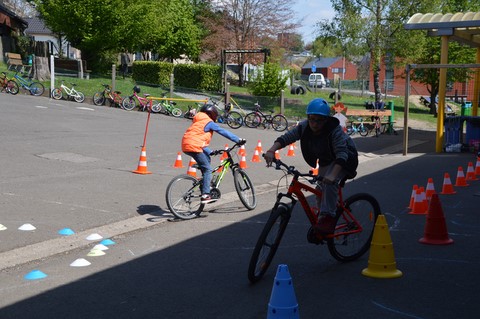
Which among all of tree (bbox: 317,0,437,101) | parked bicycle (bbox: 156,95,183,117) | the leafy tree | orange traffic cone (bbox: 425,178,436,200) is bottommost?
orange traffic cone (bbox: 425,178,436,200)

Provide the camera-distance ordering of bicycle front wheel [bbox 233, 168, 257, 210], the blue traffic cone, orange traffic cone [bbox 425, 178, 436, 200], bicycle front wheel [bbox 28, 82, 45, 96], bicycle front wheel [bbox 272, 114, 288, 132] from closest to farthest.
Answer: the blue traffic cone → bicycle front wheel [bbox 233, 168, 257, 210] → orange traffic cone [bbox 425, 178, 436, 200] → bicycle front wheel [bbox 272, 114, 288, 132] → bicycle front wheel [bbox 28, 82, 45, 96]

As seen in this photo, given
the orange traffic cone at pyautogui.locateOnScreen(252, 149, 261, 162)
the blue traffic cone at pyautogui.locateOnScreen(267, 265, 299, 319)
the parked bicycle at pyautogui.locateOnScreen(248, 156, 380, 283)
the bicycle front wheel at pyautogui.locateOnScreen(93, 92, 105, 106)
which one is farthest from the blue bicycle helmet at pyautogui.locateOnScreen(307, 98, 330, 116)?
the bicycle front wheel at pyautogui.locateOnScreen(93, 92, 105, 106)

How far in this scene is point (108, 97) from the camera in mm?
28672

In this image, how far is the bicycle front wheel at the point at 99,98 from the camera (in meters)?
28.5

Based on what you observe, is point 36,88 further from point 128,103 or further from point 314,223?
point 314,223

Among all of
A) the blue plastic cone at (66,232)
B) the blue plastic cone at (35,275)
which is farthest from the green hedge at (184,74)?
the blue plastic cone at (35,275)

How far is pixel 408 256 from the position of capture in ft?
24.5

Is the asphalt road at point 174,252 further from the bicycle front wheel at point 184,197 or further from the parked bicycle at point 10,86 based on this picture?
the parked bicycle at point 10,86

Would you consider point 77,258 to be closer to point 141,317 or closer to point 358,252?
point 141,317

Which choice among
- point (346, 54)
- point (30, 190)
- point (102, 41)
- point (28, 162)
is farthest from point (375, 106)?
point (30, 190)

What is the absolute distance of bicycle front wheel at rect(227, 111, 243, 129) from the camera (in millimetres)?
26812

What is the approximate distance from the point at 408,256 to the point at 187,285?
266 cm

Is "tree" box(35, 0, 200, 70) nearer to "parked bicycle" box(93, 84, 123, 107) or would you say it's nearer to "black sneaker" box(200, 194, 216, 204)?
"parked bicycle" box(93, 84, 123, 107)

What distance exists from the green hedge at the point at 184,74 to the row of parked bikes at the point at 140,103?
10435 millimetres
